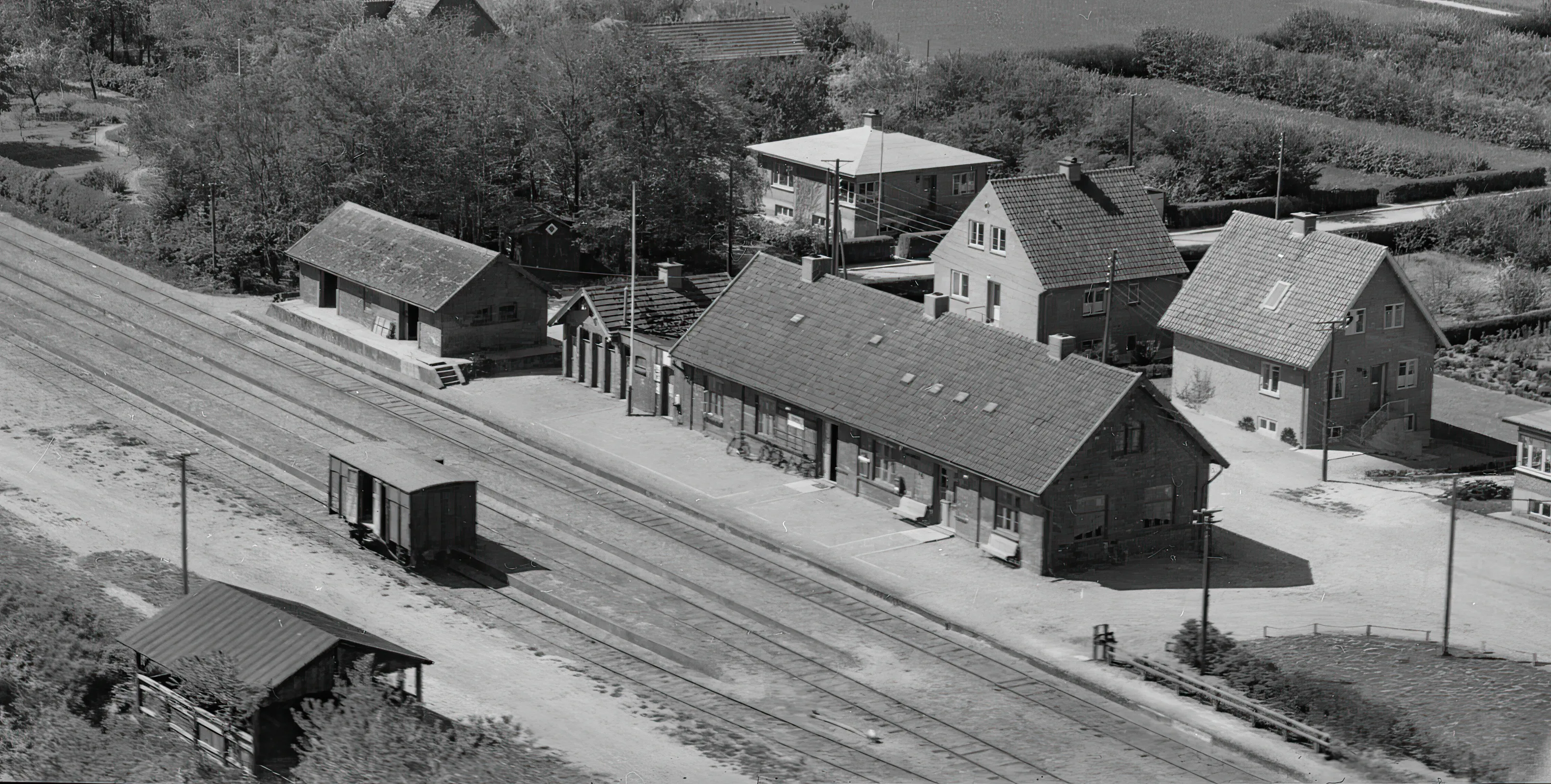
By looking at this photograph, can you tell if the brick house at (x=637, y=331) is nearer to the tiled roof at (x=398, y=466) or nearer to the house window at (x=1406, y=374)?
the tiled roof at (x=398, y=466)

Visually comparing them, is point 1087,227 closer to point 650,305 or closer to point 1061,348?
point 650,305

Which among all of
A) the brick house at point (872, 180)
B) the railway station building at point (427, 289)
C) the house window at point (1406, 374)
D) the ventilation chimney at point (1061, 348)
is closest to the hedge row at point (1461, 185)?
the brick house at point (872, 180)

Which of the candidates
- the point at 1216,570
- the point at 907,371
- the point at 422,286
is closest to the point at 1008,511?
the point at 1216,570

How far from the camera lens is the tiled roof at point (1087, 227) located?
227 ft

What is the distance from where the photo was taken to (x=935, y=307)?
5594 centimetres

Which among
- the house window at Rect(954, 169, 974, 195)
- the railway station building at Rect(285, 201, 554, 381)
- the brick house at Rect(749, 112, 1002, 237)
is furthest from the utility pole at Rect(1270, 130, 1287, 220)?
the railway station building at Rect(285, 201, 554, 381)

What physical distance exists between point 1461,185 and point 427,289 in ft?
180

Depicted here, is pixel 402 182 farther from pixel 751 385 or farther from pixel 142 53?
pixel 142 53

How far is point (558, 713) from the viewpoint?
134 ft

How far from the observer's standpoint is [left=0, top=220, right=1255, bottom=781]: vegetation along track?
129 ft

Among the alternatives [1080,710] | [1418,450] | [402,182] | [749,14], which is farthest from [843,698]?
[749,14]

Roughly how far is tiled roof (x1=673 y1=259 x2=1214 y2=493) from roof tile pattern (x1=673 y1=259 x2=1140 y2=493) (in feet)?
0.12

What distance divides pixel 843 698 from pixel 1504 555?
20314 millimetres

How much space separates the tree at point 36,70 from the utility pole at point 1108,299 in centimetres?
6819
